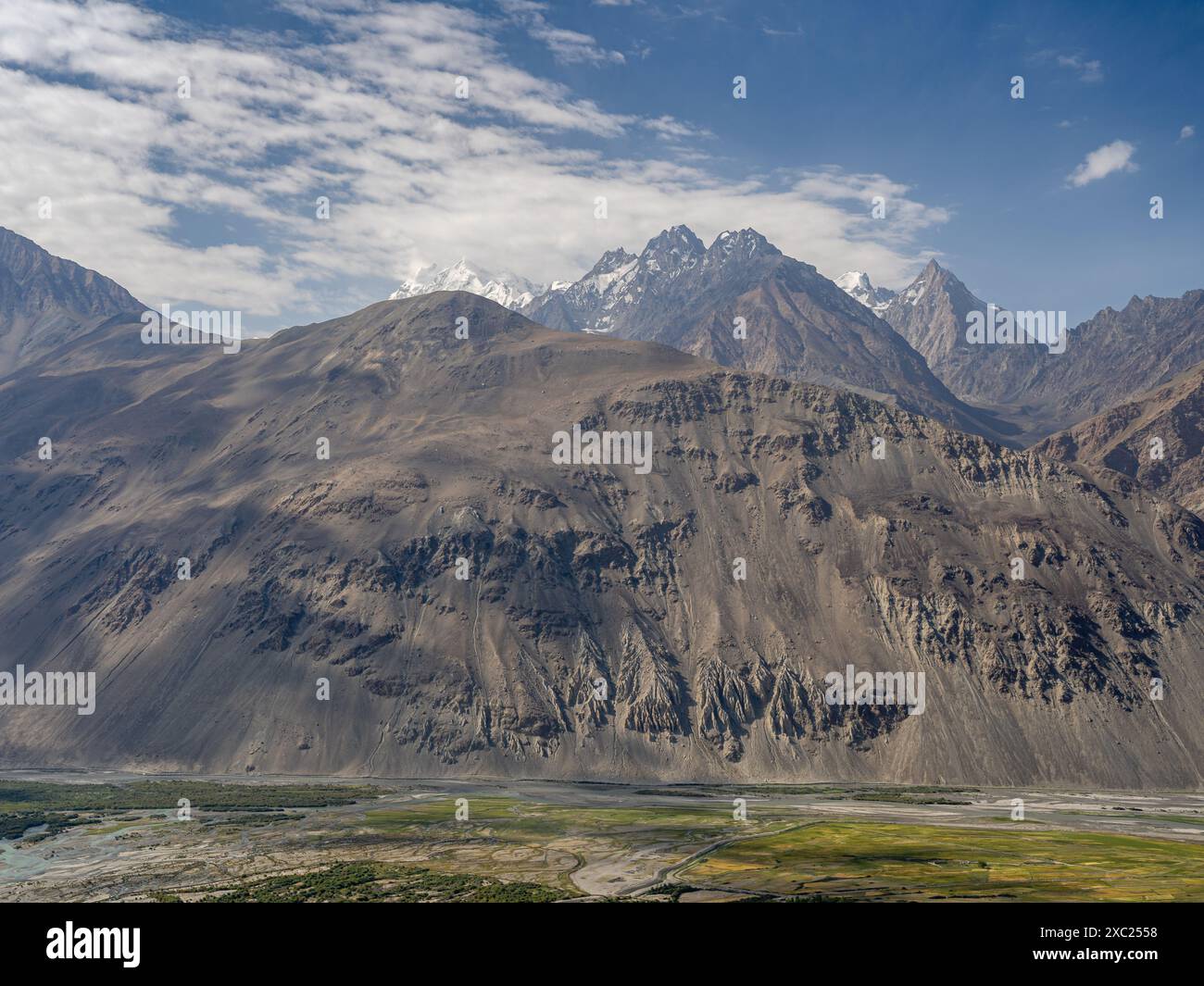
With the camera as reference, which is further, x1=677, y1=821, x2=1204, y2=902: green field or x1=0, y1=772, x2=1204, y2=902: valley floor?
x1=0, y1=772, x2=1204, y2=902: valley floor

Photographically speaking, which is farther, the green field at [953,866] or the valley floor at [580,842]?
the valley floor at [580,842]

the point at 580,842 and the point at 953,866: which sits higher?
the point at 953,866

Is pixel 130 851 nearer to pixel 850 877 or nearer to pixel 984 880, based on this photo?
pixel 850 877

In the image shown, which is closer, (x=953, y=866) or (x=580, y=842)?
(x=953, y=866)
